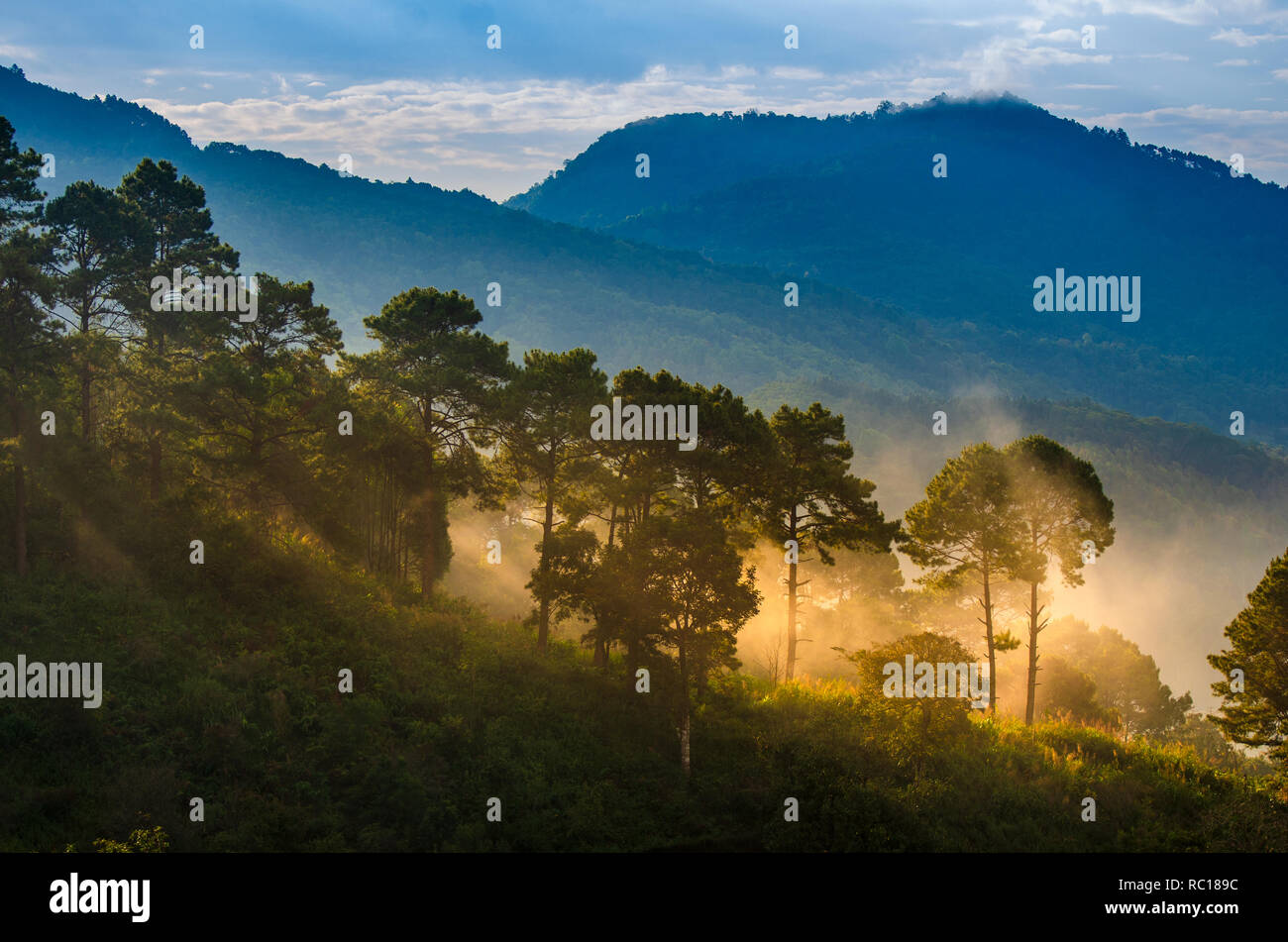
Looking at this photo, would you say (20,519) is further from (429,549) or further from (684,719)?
(684,719)

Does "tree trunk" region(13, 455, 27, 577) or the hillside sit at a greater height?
"tree trunk" region(13, 455, 27, 577)

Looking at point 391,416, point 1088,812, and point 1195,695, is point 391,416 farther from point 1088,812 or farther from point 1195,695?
point 1195,695

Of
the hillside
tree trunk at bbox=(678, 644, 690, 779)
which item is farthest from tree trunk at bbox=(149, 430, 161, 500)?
tree trunk at bbox=(678, 644, 690, 779)

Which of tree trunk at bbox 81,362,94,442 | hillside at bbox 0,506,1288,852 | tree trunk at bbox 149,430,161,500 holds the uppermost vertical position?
tree trunk at bbox 81,362,94,442

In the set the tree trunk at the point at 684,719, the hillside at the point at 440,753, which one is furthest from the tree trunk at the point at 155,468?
the tree trunk at the point at 684,719

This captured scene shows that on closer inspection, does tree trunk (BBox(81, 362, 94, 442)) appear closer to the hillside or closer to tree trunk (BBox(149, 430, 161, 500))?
tree trunk (BBox(149, 430, 161, 500))

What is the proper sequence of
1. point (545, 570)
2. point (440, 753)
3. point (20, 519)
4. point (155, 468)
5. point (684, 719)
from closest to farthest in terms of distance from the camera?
point (440, 753), point (684, 719), point (20, 519), point (545, 570), point (155, 468)

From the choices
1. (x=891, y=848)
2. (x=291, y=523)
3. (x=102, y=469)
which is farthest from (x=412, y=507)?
(x=891, y=848)

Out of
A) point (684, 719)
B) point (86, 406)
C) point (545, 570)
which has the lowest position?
point (684, 719)

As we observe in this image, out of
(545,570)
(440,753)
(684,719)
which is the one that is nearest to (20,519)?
(440,753)

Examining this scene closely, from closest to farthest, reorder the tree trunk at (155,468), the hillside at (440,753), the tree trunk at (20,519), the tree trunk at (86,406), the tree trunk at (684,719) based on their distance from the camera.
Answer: the hillside at (440,753) < the tree trunk at (684,719) < the tree trunk at (20,519) < the tree trunk at (86,406) < the tree trunk at (155,468)

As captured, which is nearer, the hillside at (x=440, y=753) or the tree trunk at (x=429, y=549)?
the hillside at (x=440, y=753)

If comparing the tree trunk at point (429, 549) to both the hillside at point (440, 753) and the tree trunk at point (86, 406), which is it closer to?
the hillside at point (440, 753)
